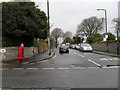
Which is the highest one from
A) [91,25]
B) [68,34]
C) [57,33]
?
[91,25]

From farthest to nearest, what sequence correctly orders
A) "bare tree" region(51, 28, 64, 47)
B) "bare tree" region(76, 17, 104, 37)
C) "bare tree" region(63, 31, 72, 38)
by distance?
"bare tree" region(63, 31, 72, 38) → "bare tree" region(51, 28, 64, 47) → "bare tree" region(76, 17, 104, 37)

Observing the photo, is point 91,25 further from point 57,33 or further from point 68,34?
point 68,34

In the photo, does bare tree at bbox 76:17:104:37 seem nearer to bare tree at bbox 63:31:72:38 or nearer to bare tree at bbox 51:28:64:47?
bare tree at bbox 51:28:64:47

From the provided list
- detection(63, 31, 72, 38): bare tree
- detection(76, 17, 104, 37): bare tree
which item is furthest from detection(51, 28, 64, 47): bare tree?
detection(76, 17, 104, 37): bare tree

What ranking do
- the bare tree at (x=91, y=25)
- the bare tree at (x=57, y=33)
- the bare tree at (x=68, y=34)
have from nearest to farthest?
the bare tree at (x=91, y=25) → the bare tree at (x=57, y=33) → the bare tree at (x=68, y=34)

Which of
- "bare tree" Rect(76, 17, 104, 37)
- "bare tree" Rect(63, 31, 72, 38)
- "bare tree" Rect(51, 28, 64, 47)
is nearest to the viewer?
"bare tree" Rect(76, 17, 104, 37)

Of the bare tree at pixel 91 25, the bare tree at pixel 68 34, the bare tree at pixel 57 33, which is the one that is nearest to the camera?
the bare tree at pixel 91 25

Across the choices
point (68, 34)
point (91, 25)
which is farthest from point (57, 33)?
point (91, 25)

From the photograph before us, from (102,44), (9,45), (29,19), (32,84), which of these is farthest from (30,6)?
(102,44)

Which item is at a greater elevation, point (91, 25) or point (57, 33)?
point (91, 25)

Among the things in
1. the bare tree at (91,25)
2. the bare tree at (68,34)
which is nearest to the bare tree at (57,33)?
the bare tree at (68,34)

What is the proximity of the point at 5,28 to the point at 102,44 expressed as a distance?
24217 mm

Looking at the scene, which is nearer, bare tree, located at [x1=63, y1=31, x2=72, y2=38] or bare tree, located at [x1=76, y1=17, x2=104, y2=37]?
bare tree, located at [x1=76, y1=17, x2=104, y2=37]

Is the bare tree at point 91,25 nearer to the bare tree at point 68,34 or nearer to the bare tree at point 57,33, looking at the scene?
the bare tree at point 57,33
